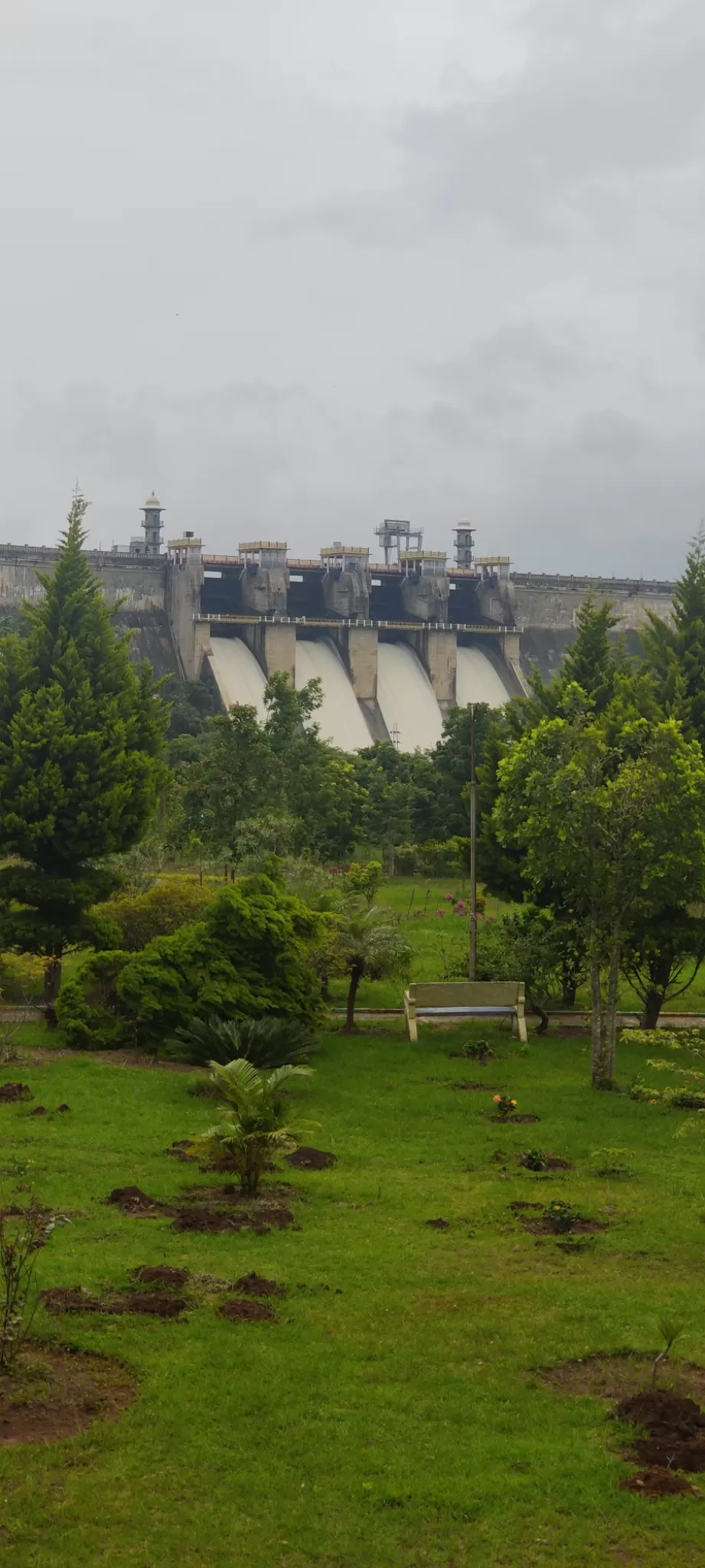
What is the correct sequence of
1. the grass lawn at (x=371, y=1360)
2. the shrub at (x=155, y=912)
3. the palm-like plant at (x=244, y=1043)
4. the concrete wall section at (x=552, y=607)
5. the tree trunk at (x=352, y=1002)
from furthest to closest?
1. the concrete wall section at (x=552, y=607)
2. the shrub at (x=155, y=912)
3. the tree trunk at (x=352, y=1002)
4. the palm-like plant at (x=244, y=1043)
5. the grass lawn at (x=371, y=1360)

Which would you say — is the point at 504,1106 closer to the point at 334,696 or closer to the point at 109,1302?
the point at 109,1302

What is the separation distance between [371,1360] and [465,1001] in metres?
13.9

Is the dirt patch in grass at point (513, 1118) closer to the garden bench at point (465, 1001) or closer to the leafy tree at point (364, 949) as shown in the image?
the garden bench at point (465, 1001)

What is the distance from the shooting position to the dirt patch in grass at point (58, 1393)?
9500mm

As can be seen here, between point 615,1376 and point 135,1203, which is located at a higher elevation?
point 135,1203

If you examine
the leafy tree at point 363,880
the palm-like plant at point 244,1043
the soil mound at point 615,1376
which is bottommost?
the soil mound at point 615,1376

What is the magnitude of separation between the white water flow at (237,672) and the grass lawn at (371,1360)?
2368 inches

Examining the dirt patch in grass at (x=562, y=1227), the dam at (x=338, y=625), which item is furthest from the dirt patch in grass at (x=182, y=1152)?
the dam at (x=338, y=625)

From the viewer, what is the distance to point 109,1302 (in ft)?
37.9

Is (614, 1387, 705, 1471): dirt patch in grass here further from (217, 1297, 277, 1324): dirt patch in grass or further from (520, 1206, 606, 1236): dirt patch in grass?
(520, 1206, 606, 1236): dirt patch in grass

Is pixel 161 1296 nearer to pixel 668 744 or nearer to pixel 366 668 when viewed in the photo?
pixel 668 744

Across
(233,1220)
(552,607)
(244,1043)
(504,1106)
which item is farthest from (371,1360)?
(552,607)

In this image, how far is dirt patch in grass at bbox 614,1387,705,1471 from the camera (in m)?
9.35

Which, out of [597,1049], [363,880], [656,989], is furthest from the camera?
[363,880]
